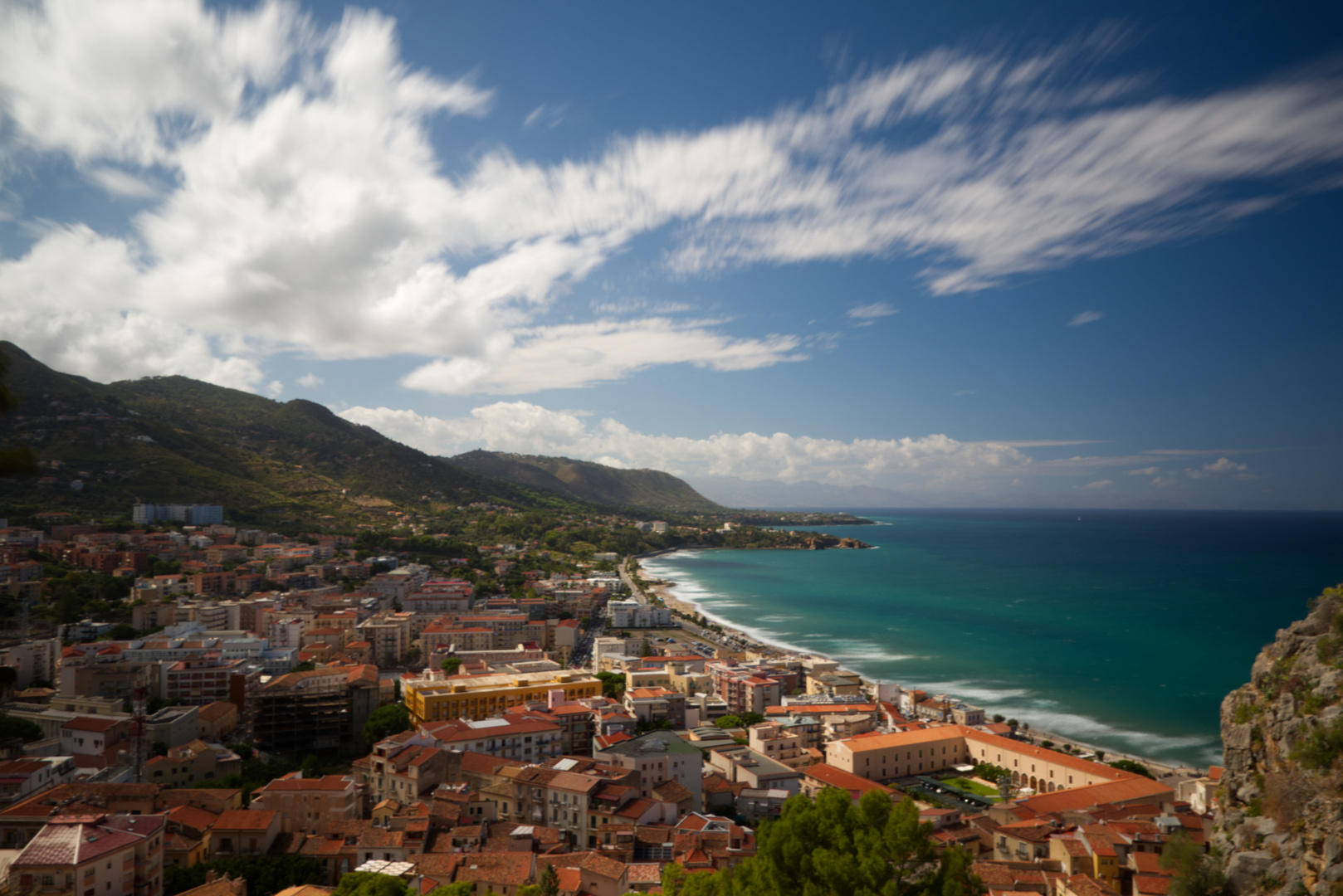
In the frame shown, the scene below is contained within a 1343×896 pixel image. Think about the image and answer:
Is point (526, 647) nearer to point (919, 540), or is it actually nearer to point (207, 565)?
point (207, 565)

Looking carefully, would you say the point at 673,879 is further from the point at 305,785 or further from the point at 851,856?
the point at 305,785

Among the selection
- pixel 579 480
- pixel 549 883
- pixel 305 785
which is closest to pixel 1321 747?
pixel 549 883

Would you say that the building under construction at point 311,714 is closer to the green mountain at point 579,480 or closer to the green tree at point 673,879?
the green tree at point 673,879

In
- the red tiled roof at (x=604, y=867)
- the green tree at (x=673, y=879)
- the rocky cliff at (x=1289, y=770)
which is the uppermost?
the rocky cliff at (x=1289, y=770)

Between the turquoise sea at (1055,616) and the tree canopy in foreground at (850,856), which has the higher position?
the tree canopy in foreground at (850,856)

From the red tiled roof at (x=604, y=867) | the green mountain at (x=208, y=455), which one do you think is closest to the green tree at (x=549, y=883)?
the red tiled roof at (x=604, y=867)

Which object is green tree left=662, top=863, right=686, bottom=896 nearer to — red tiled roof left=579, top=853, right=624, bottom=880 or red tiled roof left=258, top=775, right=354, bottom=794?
red tiled roof left=579, top=853, right=624, bottom=880
